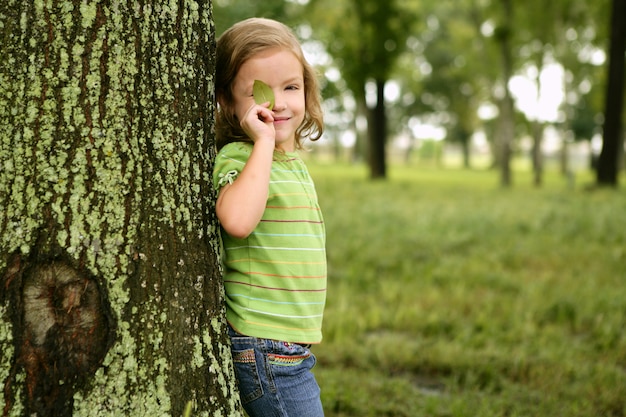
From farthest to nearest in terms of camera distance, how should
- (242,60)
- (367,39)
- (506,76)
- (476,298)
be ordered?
1. (506,76)
2. (367,39)
3. (476,298)
4. (242,60)

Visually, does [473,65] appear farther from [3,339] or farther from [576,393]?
[3,339]

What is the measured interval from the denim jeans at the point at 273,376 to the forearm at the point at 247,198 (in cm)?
35

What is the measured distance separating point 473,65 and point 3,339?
3062cm

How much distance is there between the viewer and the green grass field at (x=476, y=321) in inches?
123

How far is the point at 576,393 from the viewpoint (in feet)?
10.5

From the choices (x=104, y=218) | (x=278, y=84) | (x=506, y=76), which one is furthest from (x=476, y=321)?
(x=506, y=76)

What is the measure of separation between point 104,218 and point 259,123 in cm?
52

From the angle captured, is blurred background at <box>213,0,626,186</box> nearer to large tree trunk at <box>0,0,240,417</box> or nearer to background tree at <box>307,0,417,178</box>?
background tree at <box>307,0,417,178</box>

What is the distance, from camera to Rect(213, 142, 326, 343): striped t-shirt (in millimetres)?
1822

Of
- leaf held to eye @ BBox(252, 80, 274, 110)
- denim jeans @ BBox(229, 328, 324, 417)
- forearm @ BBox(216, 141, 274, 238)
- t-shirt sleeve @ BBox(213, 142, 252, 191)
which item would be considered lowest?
denim jeans @ BBox(229, 328, 324, 417)

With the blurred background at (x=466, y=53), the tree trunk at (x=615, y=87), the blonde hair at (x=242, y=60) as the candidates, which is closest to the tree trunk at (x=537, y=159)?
the blurred background at (x=466, y=53)

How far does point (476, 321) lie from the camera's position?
430 centimetres

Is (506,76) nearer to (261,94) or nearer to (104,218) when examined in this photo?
(261,94)

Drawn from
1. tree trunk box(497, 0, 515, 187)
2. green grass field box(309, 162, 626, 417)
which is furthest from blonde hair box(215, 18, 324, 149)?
tree trunk box(497, 0, 515, 187)
